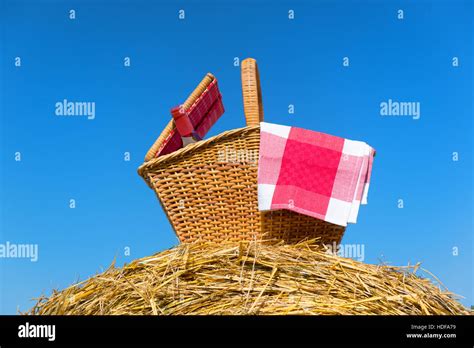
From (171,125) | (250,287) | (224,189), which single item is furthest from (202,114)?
(250,287)

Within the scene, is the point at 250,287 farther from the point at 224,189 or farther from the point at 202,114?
the point at 202,114

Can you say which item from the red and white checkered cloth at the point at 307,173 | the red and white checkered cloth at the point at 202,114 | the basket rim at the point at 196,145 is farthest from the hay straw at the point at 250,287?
the red and white checkered cloth at the point at 202,114

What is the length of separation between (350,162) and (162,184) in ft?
2.97

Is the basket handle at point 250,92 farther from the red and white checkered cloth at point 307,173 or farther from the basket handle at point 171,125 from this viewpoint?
the basket handle at point 171,125

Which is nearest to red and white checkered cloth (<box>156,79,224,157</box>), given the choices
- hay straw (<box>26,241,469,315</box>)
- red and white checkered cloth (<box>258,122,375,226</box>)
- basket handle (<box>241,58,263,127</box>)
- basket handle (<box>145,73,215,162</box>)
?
basket handle (<box>145,73,215,162</box>)

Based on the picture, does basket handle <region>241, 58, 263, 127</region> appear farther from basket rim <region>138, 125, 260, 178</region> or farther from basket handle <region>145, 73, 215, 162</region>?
basket handle <region>145, 73, 215, 162</region>

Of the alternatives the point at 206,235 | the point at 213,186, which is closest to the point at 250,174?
the point at 213,186

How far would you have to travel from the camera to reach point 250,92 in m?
2.77

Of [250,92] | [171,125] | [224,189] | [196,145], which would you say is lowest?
[224,189]

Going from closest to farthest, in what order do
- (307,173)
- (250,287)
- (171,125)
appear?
(250,287), (307,173), (171,125)

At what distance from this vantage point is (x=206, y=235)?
2.82m

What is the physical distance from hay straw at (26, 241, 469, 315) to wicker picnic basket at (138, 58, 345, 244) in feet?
0.90

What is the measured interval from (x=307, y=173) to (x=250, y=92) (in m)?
0.47
